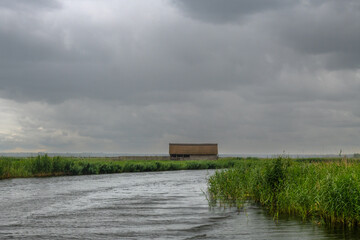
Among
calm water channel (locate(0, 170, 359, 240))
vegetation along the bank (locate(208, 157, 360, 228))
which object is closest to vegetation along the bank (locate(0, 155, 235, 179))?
calm water channel (locate(0, 170, 359, 240))

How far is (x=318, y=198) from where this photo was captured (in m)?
13.5

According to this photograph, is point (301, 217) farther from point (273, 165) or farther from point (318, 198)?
point (273, 165)

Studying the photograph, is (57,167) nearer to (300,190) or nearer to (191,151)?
(300,190)

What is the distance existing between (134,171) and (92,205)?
36.0 m

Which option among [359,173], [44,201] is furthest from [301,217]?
[44,201]

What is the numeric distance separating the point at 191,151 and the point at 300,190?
65.7 metres

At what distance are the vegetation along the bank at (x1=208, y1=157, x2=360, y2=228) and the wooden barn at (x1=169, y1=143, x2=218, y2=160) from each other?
55.7 metres

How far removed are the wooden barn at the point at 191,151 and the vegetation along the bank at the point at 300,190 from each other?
5572 cm

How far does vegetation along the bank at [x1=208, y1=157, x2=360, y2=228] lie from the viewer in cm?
1310

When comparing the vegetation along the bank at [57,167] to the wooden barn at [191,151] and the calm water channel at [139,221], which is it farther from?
the wooden barn at [191,151]

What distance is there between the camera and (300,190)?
15.5 metres

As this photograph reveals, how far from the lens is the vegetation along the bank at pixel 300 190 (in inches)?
516

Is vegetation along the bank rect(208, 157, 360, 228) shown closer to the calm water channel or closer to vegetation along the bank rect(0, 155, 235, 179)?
the calm water channel

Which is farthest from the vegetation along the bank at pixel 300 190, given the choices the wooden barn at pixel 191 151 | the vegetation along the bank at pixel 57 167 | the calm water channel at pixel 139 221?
the wooden barn at pixel 191 151
